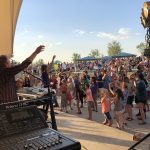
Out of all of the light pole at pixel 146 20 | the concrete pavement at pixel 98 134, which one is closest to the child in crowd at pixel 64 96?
the concrete pavement at pixel 98 134

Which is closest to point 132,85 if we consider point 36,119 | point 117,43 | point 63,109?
point 63,109

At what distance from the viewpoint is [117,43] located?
8250 cm

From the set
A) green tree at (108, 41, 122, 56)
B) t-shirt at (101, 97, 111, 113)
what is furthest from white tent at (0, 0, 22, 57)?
green tree at (108, 41, 122, 56)

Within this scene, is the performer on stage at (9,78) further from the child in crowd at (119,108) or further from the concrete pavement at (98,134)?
the child in crowd at (119,108)

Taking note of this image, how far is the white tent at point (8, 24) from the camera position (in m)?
5.32

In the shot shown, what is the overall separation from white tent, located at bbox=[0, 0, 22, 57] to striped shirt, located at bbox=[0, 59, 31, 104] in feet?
8.21

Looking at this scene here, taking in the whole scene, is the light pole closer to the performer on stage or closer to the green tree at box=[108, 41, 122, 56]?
the performer on stage

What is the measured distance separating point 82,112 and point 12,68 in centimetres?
873

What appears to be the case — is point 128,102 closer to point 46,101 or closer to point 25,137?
point 46,101

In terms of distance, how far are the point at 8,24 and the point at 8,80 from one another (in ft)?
10.0

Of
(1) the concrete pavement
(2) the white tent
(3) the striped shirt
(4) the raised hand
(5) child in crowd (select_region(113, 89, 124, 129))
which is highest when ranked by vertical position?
(2) the white tent

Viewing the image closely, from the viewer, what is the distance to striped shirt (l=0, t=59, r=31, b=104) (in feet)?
9.77

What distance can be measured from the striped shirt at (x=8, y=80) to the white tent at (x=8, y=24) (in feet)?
8.21

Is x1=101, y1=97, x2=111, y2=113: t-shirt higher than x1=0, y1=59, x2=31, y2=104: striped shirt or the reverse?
the reverse
